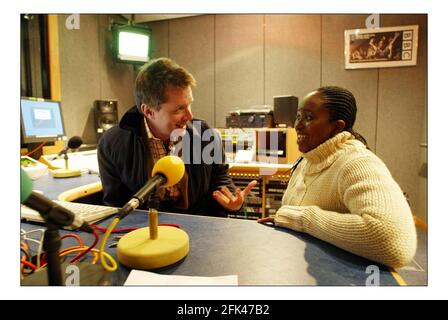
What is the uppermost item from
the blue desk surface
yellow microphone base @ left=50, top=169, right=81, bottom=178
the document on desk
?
yellow microphone base @ left=50, top=169, right=81, bottom=178

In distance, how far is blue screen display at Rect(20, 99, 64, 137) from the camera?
5.57ft

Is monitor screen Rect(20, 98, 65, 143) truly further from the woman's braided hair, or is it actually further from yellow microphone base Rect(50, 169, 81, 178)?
the woman's braided hair

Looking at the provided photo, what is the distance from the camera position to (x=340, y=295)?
554 millimetres

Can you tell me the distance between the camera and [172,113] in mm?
1268

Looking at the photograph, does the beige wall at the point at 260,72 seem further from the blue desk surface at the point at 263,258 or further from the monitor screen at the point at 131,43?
the blue desk surface at the point at 263,258

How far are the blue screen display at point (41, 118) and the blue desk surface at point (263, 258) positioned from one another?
1.13 metres

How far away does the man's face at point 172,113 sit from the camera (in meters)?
1.25

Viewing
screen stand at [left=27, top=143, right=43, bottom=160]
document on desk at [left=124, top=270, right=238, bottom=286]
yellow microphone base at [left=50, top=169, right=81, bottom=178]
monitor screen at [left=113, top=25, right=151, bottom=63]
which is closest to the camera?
document on desk at [left=124, top=270, right=238, bottom=286]

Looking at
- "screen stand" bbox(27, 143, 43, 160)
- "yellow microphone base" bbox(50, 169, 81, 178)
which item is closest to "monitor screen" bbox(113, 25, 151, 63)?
"screen stand" bbox(27, 143, 43, 160)

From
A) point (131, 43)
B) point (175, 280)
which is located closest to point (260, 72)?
point (131, 43)

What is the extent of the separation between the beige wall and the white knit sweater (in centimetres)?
237
